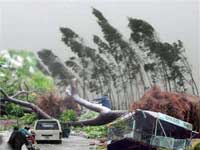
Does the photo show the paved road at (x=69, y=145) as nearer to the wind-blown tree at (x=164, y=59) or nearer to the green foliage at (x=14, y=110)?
the green foliage at (x=14, y=110)

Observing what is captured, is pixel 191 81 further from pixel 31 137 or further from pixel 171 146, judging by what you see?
pixel 31 137

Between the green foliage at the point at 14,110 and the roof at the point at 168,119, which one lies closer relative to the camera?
the roof at the point at 168,119

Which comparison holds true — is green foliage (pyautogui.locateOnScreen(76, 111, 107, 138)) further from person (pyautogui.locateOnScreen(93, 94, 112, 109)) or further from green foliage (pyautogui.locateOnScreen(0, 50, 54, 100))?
green foliage (pyautogui.locateOnScreen(0, 50, 54, 100))

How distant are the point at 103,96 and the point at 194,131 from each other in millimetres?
877

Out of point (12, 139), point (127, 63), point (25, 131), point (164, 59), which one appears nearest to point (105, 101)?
point (127, 63)

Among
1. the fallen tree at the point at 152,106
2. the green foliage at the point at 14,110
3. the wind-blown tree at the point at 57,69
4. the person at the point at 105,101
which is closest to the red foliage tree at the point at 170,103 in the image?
the fallen tree at the point at 152,106

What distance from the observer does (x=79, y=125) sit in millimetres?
11422

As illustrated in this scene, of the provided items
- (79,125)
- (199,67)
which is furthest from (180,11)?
(79,125)

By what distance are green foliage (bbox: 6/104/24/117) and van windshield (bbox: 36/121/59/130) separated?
185 mm

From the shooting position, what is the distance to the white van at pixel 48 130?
11359 millimetres

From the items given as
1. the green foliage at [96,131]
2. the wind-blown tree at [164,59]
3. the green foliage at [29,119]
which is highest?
the wind-blown tree at [164,59]

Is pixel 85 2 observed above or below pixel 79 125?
above

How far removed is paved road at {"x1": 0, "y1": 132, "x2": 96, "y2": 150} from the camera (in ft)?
37.2

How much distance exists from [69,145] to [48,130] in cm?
23
